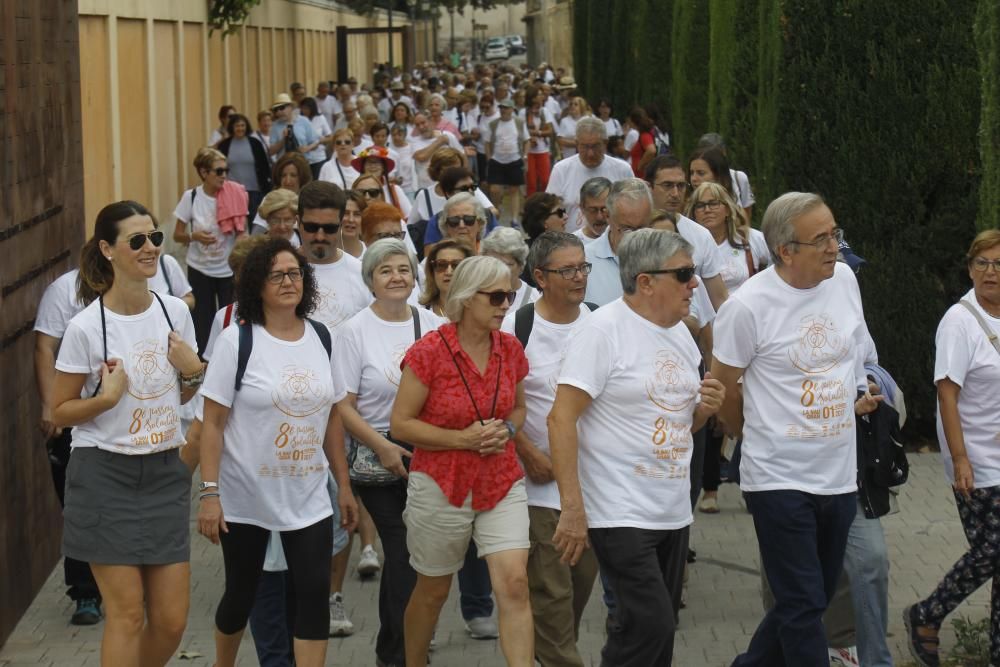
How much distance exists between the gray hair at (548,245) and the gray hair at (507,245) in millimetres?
906

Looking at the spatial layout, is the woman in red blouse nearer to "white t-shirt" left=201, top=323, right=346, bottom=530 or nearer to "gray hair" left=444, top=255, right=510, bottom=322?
"gray hair" left=444, top=255, right=510, bottom=322

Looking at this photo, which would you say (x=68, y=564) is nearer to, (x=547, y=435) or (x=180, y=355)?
(x=180, y=355)

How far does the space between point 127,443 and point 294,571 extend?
2.54 feet

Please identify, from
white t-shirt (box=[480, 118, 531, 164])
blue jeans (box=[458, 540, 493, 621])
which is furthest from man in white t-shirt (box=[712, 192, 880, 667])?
white t-shirt (box=[480, 118, 531, 164])

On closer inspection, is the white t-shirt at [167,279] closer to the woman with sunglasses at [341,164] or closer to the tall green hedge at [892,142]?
the tall green hedge at [892,142]

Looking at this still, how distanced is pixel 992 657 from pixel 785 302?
6.11 ft

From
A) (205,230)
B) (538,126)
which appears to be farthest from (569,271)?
(538,126)

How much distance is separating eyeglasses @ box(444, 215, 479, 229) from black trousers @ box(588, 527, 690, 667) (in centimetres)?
333

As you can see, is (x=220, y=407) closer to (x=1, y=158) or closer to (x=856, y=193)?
(x=1, y=158)

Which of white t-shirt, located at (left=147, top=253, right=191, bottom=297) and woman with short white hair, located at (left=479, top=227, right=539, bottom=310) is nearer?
woman with short white hair, located at (left=479, top=227, right=539, bottom=310)

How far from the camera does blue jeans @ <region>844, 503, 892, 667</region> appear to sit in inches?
247

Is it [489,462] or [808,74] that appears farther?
[808,74]

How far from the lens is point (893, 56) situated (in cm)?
1050

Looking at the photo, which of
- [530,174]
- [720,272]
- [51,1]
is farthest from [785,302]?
[530,174]
